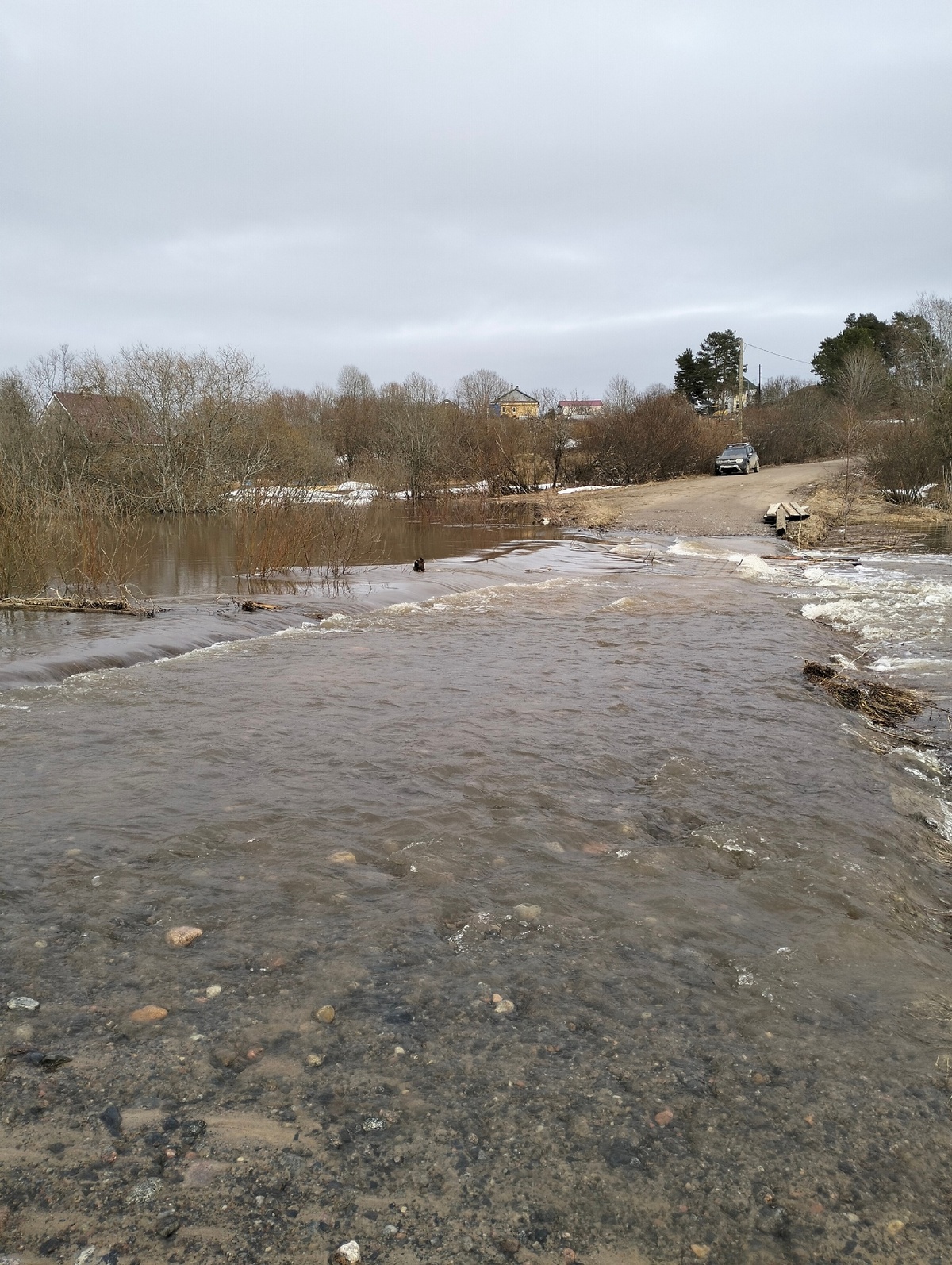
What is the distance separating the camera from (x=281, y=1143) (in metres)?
2.38

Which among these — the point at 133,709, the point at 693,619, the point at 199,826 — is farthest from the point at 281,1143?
the point at 693,619

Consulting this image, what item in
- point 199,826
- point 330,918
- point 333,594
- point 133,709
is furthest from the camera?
point 333,594

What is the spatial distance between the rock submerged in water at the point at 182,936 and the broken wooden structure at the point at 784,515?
2310cm

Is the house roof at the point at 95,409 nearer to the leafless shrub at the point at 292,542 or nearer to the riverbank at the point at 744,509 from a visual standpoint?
the leafless shrub at the point at 292,542

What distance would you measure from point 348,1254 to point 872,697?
6674 millimetres

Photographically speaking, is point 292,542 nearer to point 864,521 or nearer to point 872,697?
point 872,697

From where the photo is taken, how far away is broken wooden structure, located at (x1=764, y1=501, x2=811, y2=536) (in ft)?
81.5

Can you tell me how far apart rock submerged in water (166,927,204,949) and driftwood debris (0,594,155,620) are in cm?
844

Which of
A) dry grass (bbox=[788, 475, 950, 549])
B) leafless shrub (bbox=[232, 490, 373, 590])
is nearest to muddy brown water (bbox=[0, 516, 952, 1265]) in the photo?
leafless shrub (bbox=[232, 490, 373, 590])

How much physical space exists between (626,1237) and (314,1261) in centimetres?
79

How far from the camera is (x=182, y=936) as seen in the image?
3459mm

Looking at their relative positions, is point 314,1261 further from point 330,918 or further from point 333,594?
point 333,594

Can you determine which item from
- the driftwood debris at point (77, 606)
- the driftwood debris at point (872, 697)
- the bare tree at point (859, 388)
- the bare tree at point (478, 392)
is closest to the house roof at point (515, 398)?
the bare tree at point (478, 392)

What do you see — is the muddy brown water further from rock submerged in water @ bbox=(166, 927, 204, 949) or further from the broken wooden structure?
the broken wooden structure
